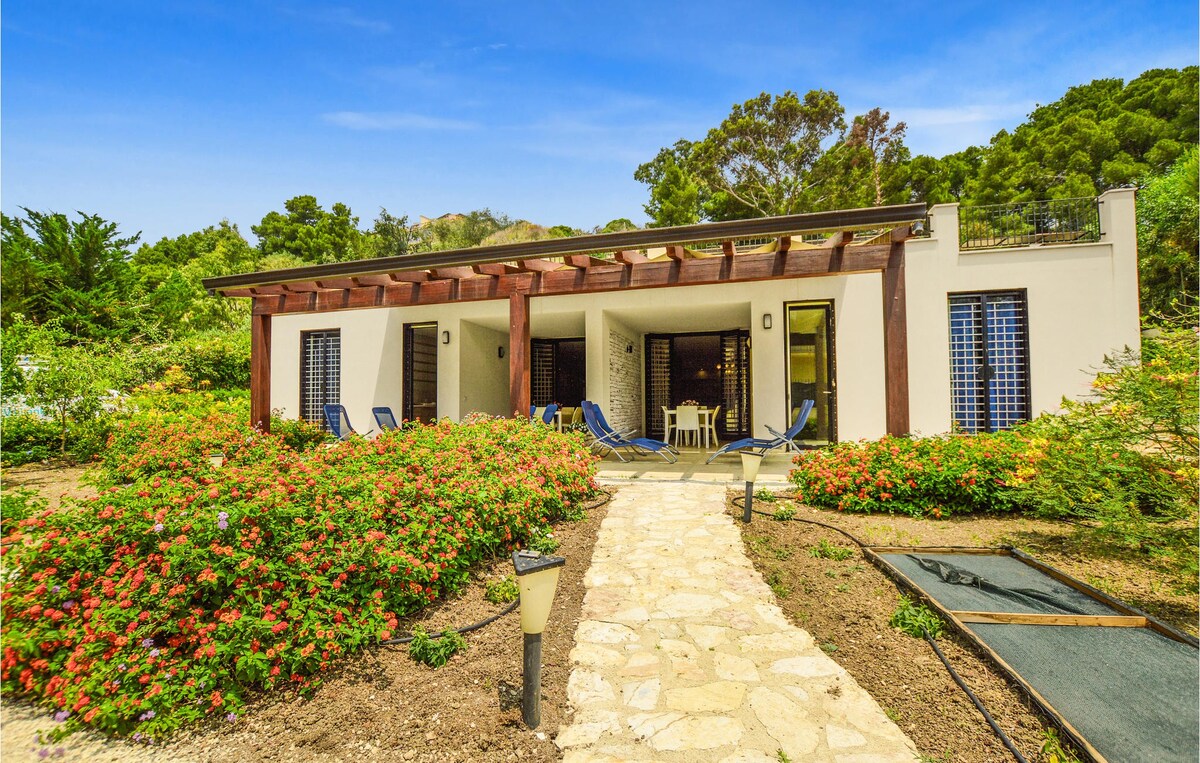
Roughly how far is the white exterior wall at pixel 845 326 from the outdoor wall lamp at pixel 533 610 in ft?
23.6

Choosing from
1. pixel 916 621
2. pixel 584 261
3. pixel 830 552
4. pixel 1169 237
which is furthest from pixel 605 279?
pixel 1169 237

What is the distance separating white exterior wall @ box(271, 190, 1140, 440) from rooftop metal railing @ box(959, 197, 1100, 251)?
1.48 feet

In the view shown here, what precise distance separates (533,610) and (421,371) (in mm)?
9904

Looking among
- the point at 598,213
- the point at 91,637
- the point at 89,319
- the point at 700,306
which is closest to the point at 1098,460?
the point at 91,637

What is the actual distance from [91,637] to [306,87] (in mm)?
8315

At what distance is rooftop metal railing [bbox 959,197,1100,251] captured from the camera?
309 inches

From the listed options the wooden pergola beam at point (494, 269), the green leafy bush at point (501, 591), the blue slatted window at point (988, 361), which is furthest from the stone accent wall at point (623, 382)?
the green leafy bush at point (501, 591)

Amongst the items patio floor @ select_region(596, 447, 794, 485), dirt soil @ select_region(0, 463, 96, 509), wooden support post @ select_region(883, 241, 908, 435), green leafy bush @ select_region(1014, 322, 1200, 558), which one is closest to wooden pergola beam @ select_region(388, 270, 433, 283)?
patio floor @ select_region(596, 447, 794, 485)

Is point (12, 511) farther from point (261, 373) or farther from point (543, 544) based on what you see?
point (261, 373)

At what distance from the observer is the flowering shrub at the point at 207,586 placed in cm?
204

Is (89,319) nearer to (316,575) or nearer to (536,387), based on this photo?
(536,387)

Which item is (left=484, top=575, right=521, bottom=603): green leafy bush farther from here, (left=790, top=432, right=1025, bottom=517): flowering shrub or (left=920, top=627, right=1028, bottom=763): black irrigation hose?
(left=790, top=432, right=1025, bottom=517): flowering shrub

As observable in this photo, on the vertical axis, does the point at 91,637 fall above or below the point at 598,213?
below

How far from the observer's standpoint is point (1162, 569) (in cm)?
336
